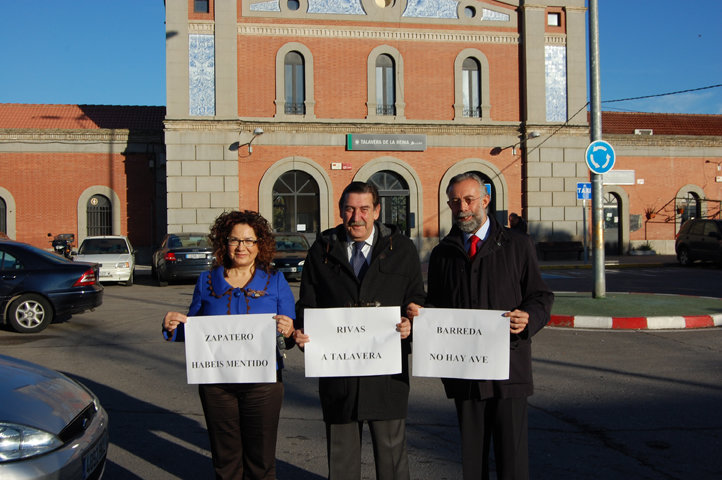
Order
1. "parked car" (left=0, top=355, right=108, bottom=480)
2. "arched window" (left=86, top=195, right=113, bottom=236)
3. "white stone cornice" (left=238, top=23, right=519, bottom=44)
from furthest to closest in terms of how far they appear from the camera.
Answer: "arched window" (left=86, top=195, right=113, bottom=236), "white stone cornice" (left=238, top=23, right=519, bottom=44), "parked car" (left=0, top=355, right=108, bottom=480)

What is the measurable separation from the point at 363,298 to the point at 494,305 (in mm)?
715

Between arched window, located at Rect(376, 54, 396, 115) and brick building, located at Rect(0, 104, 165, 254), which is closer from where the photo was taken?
brick building, located at Rect(0, 104, 165, 254)

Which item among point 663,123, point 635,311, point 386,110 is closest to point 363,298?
point 635,311

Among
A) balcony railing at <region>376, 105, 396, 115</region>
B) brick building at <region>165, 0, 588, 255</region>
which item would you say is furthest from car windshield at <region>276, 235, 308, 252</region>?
balcony railing at <region>376, 105, 396, 115</region>

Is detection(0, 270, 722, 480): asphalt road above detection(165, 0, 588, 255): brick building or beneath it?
beneath

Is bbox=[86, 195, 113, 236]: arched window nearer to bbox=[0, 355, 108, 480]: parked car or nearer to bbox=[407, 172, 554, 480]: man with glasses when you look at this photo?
bbox=[0, 355, 108, 480]: parked car

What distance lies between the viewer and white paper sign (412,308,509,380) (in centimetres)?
334

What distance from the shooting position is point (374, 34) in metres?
24.3

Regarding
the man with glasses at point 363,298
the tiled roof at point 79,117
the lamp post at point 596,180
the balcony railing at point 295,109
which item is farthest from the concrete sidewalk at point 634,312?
the tiled roof at point 79,117

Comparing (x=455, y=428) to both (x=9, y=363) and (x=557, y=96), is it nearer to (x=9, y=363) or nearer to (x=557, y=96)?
(x=9, y=363)

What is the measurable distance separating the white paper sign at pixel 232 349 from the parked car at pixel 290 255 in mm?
12821

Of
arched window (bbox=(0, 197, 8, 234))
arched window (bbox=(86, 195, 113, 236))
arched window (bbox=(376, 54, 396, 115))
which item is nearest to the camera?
arched window (bbox=(0, 197, 8, 234))

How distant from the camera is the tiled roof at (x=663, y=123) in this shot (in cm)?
3151

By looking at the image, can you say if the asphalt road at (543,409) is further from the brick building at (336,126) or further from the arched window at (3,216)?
the arched window at (3,216)
